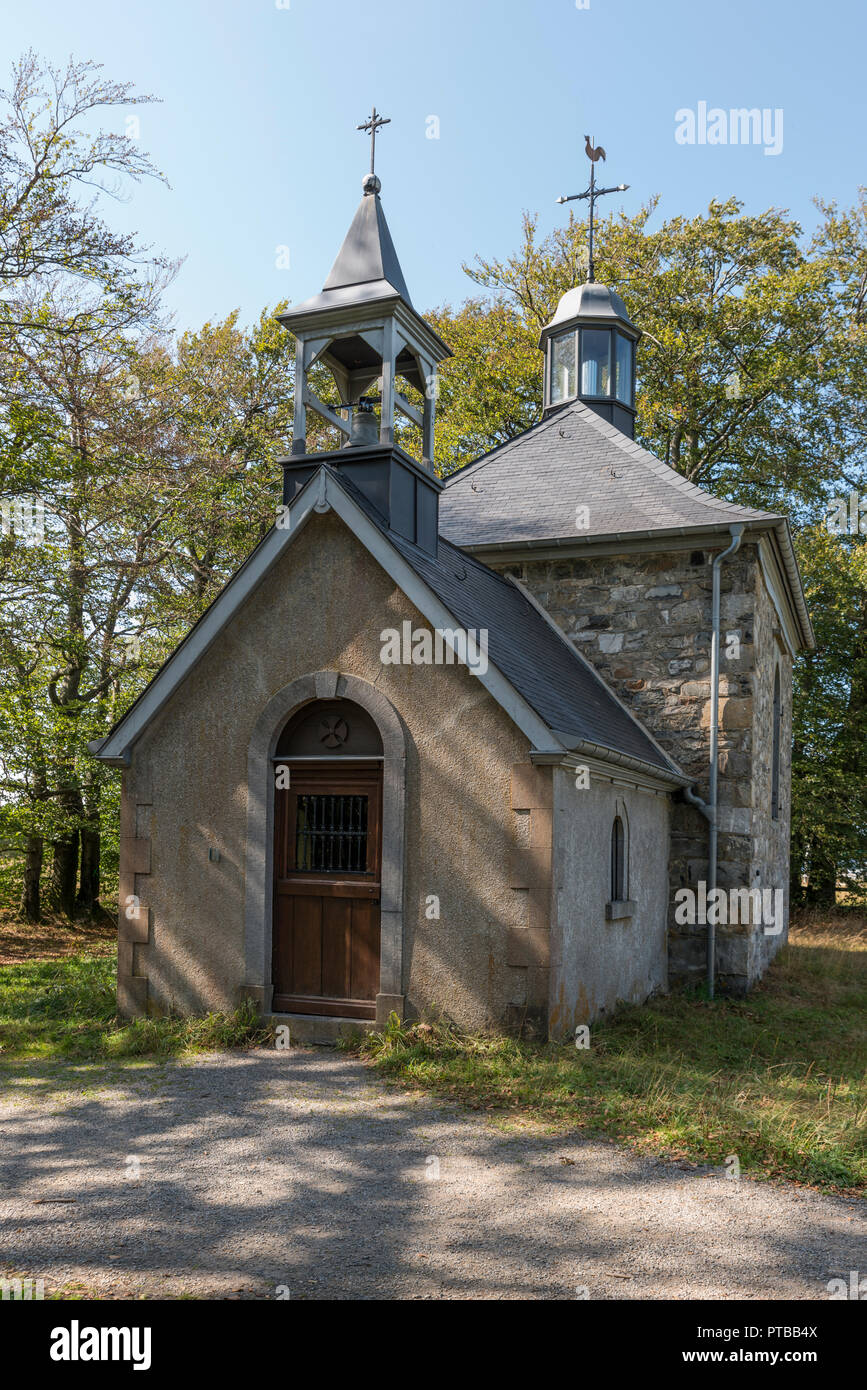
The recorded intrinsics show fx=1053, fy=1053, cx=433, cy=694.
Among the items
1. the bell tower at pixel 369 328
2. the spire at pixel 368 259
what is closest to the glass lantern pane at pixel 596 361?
the bell tower at pixel 369 328

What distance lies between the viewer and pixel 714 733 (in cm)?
1236

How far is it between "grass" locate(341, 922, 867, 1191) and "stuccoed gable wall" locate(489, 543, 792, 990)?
6.07 ft

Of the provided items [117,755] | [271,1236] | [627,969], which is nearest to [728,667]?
[627,969]

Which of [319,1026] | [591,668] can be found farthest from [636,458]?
[319,1026]

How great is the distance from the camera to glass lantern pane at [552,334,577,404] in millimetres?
17828

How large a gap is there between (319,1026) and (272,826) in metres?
1.74

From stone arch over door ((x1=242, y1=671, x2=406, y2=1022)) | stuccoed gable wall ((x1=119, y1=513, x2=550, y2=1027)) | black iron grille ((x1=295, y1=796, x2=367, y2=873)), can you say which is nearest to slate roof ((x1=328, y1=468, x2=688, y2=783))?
stuccoed gable wall ((x1=119, y1=513, x2=550, y2=1027))

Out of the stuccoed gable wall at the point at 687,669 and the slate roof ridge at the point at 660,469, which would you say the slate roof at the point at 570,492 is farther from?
the stuccoed gable wall at the point at 687,669

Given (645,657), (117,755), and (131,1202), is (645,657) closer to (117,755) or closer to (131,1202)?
(117,755)

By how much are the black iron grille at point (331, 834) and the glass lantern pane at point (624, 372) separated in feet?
36.6

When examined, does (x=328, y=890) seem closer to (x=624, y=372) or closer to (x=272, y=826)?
(x=272, y=826)

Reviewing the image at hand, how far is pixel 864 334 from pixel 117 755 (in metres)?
21.0

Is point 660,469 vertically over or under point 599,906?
over

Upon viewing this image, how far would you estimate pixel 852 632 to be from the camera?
977 inches
